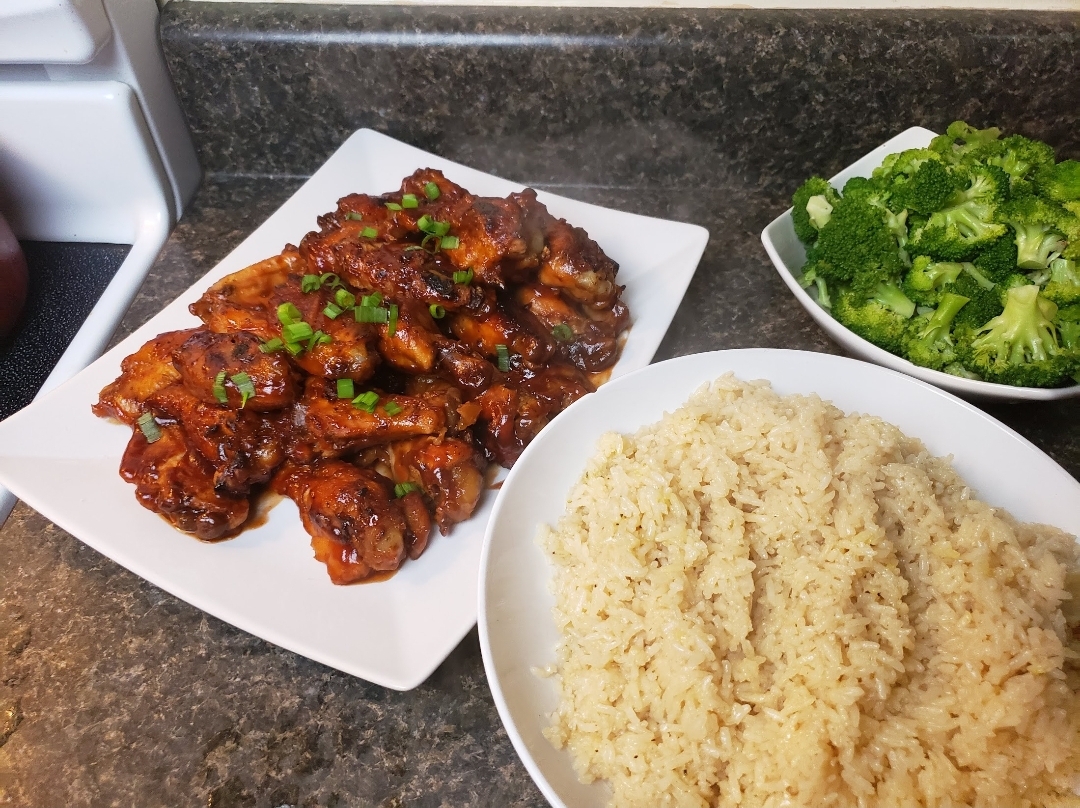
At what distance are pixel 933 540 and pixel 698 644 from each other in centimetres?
64

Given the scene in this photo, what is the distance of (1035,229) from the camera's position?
7.36 ft

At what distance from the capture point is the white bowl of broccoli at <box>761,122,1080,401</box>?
2154mm

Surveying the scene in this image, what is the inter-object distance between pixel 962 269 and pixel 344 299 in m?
1.93

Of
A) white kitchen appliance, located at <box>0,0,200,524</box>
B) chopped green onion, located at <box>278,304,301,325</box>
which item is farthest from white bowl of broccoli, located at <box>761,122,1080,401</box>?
white kitchen appliance, located at <box>0,0,200,524</box>

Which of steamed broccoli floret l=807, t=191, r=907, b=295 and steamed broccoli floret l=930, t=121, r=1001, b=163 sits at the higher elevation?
steamed broccoli floret l=930, t=121, r=1001, b=163

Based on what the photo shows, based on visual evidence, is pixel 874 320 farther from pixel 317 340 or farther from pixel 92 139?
pixel 92 139

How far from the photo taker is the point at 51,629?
193 centimetres

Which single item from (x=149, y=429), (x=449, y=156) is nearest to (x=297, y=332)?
(x=149, y=429)

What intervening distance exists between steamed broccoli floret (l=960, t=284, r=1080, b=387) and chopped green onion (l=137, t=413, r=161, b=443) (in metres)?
2.37

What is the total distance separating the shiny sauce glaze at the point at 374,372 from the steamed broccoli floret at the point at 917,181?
3.07 feet

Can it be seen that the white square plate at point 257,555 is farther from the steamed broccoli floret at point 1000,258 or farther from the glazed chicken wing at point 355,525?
the steamed broccoli floret at point 1000,258

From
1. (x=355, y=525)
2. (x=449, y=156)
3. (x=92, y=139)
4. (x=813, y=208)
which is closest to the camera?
(x=355, y=525)

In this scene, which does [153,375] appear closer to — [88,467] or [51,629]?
[88,467]

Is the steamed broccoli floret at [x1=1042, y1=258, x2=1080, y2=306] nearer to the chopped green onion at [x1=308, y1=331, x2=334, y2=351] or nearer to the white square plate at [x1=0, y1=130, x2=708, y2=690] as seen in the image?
the white square plate at [x1=0, y1=130, x2=708, y2=690]
